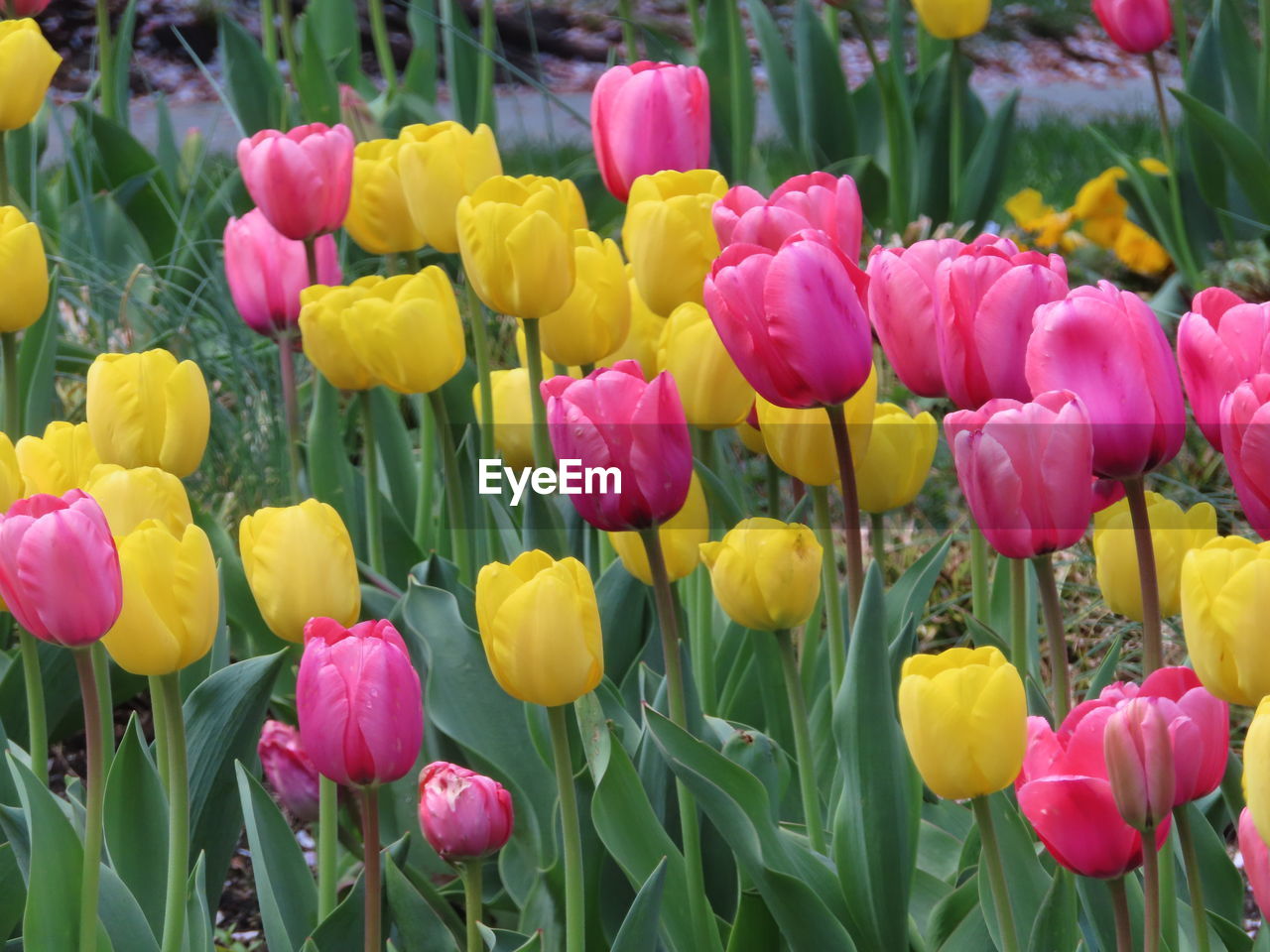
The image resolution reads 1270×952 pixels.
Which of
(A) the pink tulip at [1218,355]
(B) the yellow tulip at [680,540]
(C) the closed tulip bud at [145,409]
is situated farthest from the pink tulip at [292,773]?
(A) the pink tulip at [1218,355]

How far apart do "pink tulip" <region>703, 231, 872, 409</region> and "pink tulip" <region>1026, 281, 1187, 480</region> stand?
0.44 feet

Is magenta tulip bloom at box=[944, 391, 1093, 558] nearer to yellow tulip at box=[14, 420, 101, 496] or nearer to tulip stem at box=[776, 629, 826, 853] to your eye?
tulip stem at box=[776, 629, 826, 853]

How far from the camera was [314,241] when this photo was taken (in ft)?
5.79

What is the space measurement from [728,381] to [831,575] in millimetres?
175

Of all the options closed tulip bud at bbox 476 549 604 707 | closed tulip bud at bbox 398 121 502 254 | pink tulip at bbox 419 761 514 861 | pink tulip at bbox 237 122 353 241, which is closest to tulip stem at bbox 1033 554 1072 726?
closed tulip bud at bbox 476 549 604 707

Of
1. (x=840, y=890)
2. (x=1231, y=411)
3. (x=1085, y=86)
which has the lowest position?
(x=1085, y=86)

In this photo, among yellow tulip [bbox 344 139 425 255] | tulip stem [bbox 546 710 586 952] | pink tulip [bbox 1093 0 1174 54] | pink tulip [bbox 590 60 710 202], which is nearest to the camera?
tulip stem [bbox 546 710 586 952]

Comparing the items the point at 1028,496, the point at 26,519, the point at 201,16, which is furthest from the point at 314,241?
the point at 201,16

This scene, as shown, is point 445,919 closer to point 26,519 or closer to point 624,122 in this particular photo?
point 26,519

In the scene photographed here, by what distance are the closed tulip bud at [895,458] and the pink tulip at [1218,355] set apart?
32 cm

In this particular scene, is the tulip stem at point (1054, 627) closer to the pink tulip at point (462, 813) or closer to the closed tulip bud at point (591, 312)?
the pink tulip at point (462, 813)

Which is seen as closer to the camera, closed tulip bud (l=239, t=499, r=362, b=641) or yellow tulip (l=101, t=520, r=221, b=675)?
yellow tulip (l=101, t=520, r=221, b=675)

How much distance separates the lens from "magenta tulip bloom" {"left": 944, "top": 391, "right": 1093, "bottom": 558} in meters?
0.82

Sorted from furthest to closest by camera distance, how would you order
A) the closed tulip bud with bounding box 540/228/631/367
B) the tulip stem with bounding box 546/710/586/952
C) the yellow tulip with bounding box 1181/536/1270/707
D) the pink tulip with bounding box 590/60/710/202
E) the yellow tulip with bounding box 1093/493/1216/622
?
the pink tulip with bounding box 590/60/710/202 < the closed tulip bud with bounding box 540/228/631/367 < the yellow tulip with bounding box 1093/493/1216/622 < the tulip stem with bounding box 546/710/586/952 < the yellow tulip with bounding box 1181/536/1270/707
